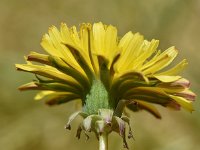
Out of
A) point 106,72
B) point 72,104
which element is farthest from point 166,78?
point 72,104

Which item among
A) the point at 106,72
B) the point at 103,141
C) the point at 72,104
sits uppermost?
the point at 72,104

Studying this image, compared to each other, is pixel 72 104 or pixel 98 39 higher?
pixel 72 104

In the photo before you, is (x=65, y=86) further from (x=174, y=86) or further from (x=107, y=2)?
(x=107, y=2)

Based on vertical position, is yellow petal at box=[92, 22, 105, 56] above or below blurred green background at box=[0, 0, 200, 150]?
below

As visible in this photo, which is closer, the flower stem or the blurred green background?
the flower stem

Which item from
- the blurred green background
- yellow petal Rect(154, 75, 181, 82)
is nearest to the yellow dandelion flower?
yellow petal Rect(154, 75, 181, 82)

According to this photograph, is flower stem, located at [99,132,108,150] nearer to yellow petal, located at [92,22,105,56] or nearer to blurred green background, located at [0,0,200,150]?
yellow petal, located at [92,22,105,56]

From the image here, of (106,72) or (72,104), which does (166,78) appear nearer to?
(106,72)
